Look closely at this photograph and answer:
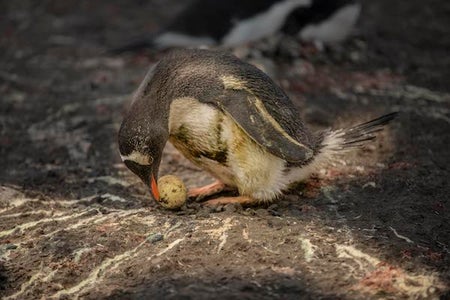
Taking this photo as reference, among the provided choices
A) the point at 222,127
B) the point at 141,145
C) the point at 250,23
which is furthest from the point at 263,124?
the point at 250,23

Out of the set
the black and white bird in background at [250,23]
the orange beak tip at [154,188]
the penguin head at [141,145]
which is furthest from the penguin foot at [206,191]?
the black and white bird in background at [250,23]

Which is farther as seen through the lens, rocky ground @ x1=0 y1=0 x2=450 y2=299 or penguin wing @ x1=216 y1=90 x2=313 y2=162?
penguin wing @ x1=216 y1=90 x2=313 y2=162

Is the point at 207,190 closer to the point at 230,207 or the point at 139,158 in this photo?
the point at 230,207

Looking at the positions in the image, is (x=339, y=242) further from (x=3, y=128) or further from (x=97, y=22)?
(x=97, y=22)

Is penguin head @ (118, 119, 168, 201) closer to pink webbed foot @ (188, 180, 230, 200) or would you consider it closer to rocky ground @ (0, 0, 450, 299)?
rocky ground @ (0, 0, 450, 299)

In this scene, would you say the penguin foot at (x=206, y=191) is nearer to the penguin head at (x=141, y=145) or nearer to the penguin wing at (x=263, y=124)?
the penguin head at (x=141, y=145)

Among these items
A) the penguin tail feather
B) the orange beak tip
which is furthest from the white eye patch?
the penguin tail feather

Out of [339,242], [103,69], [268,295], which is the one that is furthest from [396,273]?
[103,69]
